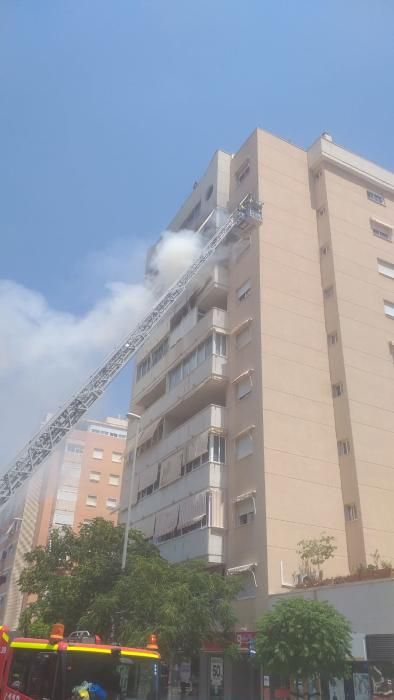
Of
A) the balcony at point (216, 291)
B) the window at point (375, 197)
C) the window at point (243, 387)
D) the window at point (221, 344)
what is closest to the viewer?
the window at point (243, 387)

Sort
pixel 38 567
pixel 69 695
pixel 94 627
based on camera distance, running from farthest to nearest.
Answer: pixel 38 567 → pixel 94 627 → pixel 69 695

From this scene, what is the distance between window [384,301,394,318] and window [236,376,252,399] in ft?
32.3

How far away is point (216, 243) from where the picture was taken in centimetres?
3356

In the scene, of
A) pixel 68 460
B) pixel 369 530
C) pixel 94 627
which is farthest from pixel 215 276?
pixel 68 460

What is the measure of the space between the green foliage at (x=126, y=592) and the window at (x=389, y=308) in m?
17.6

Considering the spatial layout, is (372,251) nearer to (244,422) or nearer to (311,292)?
(311,292)

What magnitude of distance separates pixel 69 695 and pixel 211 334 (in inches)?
896

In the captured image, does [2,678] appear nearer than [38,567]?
Yes

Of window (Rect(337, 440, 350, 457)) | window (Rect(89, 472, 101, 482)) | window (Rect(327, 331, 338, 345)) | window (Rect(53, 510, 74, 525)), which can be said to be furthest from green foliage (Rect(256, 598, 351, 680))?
window (Rect(89, 472, 101, 482))

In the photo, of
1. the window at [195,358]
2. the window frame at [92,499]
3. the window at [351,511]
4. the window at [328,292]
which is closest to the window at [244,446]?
the window at [351,511]

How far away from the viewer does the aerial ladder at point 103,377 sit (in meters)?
24.5

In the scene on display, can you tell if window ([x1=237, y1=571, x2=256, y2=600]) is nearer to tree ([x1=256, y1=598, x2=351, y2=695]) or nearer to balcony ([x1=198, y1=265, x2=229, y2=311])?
tree ([x1=256, y1=598, x2=351, y2=695])

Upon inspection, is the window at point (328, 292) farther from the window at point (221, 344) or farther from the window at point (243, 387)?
the window at point (243, 387)

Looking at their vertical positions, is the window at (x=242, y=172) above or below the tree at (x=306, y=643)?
above
